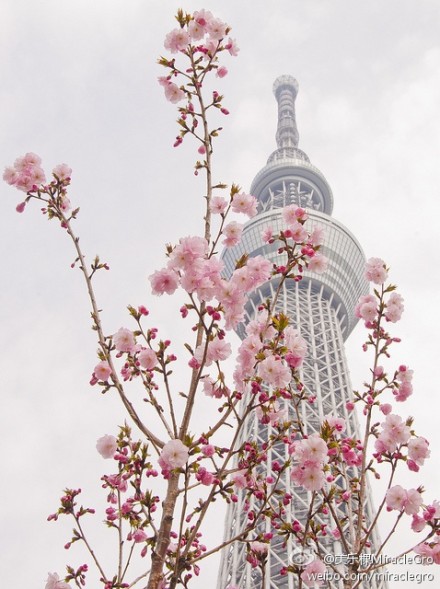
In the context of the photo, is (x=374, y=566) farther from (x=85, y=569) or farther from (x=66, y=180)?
(x=66, y=180)

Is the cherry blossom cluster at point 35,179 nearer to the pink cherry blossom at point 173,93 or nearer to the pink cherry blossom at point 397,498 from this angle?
the pink cherry blossom at point 173,93

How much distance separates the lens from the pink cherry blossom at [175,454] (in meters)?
3.53

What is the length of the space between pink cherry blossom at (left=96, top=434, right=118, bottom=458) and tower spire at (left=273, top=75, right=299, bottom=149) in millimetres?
78977

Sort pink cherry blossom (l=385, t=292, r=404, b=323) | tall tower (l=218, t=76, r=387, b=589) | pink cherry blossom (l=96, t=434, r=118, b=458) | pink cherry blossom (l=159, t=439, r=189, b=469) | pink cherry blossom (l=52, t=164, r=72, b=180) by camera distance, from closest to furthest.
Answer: pink cherry blossom (l=159, t=439, r=189, b=469) → pink cherry blossom (l=96, t=434, r=118, b=458) → pink cherry blossom (l=52, t=164, r=72, b=180) → pink cherry blossom (l=385, t=292, r=404, b=323) → tall tower (l=218, t=76, r=387, b=589)

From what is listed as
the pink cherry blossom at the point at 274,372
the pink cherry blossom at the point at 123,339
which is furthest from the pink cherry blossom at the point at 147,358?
the pink cherry blossom at the point at 274,372

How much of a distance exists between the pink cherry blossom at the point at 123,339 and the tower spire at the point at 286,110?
258 feet

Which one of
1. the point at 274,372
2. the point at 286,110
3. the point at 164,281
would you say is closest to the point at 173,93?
the point at 164,281

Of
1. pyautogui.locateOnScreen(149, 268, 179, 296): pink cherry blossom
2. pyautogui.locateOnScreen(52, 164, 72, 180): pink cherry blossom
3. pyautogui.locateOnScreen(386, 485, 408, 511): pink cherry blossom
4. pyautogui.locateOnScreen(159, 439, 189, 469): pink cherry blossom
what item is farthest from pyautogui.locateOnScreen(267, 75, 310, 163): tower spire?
pyautogui.locateOnScreen(159, 439, 189, 469): pink cherry blossom

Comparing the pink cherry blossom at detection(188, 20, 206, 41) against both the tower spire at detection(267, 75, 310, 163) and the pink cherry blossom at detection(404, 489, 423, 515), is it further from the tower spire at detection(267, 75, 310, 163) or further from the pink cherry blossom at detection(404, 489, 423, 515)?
the tower spire at detection(267, 75, 310, 163)

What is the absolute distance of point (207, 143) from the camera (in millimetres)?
4961

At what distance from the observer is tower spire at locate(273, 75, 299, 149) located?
269ft

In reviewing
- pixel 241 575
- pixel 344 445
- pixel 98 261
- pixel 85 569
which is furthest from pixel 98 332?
pixel 241 575

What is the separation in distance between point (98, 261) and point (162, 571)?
98.0 inches

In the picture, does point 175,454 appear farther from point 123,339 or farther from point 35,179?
point 35,179
